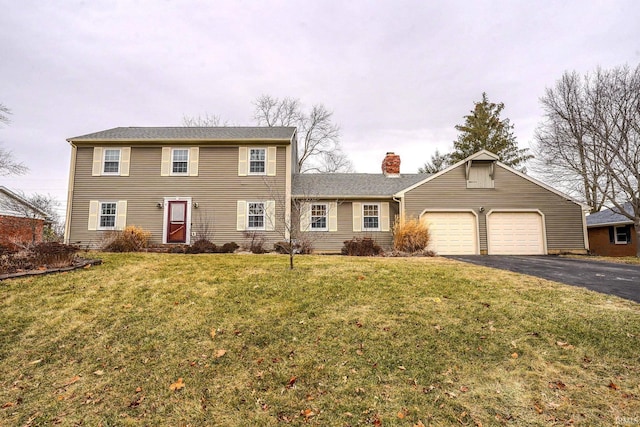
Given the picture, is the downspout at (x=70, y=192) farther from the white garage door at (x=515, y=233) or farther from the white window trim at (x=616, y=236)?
the white window trim at (x=616, y=236)

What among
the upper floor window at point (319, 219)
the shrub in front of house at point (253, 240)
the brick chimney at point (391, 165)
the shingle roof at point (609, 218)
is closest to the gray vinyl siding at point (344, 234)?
the upper floor window at point (319, 219)

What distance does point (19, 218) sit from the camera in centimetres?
1761

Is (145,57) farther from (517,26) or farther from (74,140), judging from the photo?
(517,26)

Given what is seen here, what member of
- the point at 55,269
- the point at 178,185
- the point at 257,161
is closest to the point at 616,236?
the point at 257,161

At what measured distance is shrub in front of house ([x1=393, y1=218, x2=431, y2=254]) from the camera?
13.6 meters

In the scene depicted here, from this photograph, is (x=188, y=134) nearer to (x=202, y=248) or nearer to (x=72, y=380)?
(x=202, y=248)

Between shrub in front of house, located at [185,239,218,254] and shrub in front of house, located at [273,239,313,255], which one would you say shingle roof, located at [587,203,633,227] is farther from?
shrub in front of house, located at [185,239,218,254]

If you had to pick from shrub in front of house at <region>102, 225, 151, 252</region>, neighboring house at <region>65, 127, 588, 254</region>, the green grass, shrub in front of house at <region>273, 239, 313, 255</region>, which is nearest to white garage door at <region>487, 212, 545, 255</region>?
neighboring house at <region>65, 127, 588, 254</region>

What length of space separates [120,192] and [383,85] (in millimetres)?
14402

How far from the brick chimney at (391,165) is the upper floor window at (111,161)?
1403 cm

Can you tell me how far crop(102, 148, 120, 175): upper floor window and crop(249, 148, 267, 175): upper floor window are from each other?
6377mm

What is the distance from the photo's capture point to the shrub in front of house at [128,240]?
43.4 ft

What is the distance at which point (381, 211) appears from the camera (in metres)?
16.2

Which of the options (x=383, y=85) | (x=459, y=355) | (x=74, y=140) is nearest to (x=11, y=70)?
(x=74, y=140)
